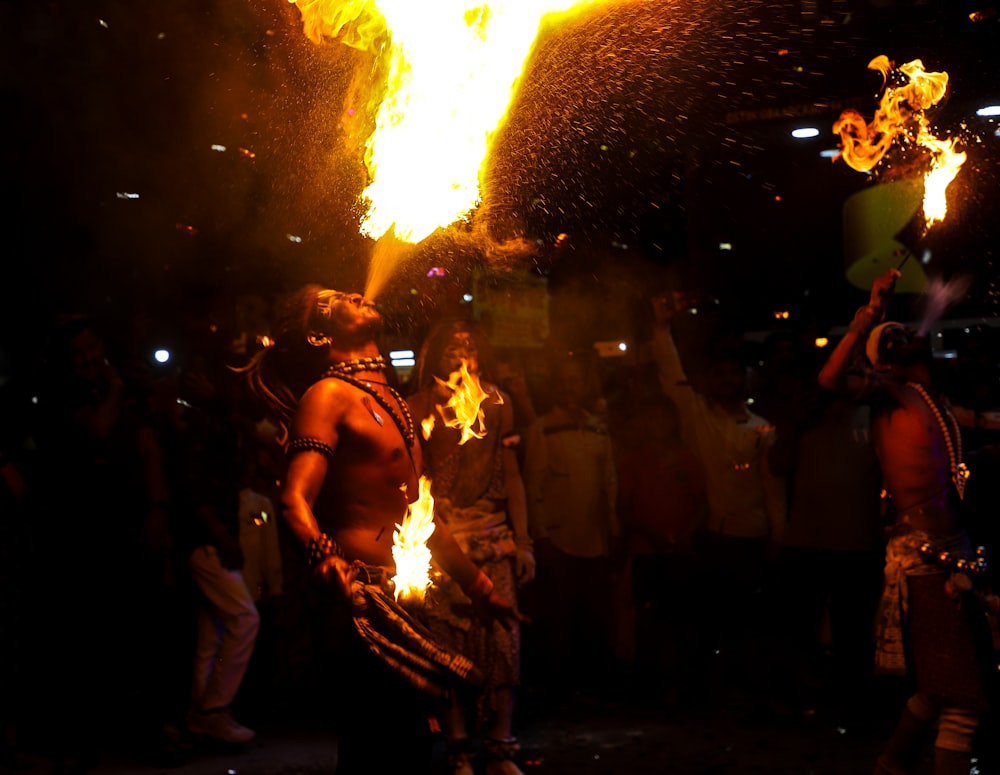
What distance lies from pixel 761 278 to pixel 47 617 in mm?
7787

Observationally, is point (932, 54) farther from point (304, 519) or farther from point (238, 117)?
point (304, 519)

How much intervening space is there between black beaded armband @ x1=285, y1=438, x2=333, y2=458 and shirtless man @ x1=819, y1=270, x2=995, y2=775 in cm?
243

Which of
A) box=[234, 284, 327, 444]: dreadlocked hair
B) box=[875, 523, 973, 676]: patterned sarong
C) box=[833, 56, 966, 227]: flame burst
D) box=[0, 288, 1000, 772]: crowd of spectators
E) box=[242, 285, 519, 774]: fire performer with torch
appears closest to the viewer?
box=[242, 285, 519, 774]: fire performer with torch

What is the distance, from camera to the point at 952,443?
15.7ft

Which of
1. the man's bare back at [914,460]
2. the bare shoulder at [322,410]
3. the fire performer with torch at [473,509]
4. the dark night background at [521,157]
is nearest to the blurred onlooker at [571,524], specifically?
the dark night background at [521,157]

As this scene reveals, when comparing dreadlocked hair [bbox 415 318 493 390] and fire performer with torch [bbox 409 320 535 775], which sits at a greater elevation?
dreadlocked hair [bbox 415 318 493 390]

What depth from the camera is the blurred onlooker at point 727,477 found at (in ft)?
22.4

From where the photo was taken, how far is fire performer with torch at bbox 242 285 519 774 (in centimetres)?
342

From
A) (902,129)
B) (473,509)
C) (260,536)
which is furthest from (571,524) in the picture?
(902,129)

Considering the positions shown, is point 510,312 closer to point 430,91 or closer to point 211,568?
point 211,568

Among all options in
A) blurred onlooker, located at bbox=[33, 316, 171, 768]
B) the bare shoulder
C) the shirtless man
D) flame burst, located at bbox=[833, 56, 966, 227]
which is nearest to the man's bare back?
the shirtless man

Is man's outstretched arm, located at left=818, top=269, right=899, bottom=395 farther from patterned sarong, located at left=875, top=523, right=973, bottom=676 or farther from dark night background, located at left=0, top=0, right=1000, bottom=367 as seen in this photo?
dark night background, located at left=0, top=0, right=1000, bottom=367

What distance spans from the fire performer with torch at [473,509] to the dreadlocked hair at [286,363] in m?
1.05

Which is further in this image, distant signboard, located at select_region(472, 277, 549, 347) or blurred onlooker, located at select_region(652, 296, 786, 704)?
distant signboard, located at select_region(472, 277, 549, 347)
